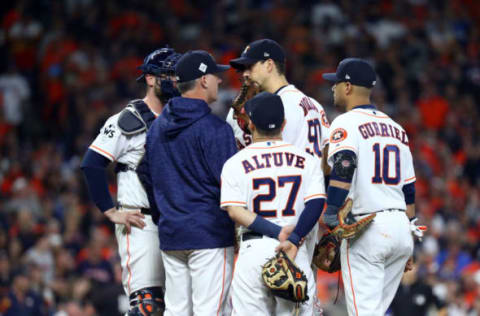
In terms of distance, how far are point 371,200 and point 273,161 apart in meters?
0.83

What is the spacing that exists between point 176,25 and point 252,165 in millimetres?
11173

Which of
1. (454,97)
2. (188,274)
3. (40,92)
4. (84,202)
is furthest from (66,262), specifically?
(454,97)

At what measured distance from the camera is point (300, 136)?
18.4 ft

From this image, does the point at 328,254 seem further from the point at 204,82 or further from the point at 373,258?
the point at 204,82

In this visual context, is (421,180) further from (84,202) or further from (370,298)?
(370,298)

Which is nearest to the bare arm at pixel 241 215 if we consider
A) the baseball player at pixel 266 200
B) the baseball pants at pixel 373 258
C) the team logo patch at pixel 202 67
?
the baseball player at pixel 266 200

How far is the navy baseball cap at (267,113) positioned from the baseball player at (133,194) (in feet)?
3.03

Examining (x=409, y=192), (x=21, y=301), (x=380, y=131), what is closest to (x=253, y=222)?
(x=380, y=131)

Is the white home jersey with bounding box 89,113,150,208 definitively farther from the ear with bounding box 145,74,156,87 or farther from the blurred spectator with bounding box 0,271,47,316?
the blurred spectator with bounding box 0,271,47,316

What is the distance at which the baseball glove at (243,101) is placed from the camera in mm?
5770

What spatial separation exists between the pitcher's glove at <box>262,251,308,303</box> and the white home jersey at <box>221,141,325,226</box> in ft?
0.89

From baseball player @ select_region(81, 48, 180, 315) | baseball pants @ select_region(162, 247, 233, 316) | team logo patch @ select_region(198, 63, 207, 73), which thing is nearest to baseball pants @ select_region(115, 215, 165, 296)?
baseball player @ select_region(81, 48, 180, 315)

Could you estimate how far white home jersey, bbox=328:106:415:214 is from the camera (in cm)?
537

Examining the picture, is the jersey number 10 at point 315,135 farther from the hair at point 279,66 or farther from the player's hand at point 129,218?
the player's hand at point 129,218
